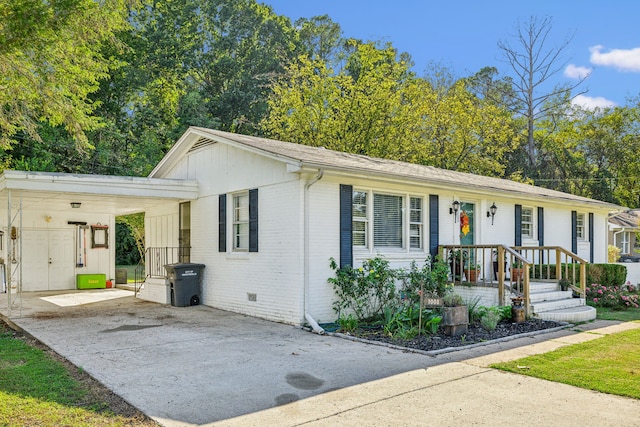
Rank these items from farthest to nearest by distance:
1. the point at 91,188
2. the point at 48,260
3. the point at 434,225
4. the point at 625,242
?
the point at 625,242
the point at 48,260
the point at 434,225
the point at 91,188

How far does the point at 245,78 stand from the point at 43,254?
18.7 m

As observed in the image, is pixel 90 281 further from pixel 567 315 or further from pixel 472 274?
pixel 567 315

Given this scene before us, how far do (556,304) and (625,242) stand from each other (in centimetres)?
2166

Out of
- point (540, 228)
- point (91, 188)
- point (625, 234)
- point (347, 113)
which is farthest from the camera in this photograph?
point (625, 234)

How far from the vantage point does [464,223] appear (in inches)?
494

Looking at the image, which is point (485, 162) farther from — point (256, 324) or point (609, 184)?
point (256, 324)

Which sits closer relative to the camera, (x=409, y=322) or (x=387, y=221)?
(x=409, y=322)

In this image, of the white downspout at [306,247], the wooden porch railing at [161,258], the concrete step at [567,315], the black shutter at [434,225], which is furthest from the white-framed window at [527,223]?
the wooden porch railing at [161,258]

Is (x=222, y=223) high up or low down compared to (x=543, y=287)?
up

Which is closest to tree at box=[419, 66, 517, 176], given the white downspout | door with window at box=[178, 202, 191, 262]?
door with window at box=[178, 202, 191, 262]

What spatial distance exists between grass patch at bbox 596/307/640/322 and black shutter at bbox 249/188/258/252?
23.9 feet

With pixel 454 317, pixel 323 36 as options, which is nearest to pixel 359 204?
pixel 454 317

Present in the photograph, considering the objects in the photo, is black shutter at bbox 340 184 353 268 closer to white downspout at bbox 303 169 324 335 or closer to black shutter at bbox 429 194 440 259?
white downspout at bbox 303 169 324 335

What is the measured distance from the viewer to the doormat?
13188 millimetres
